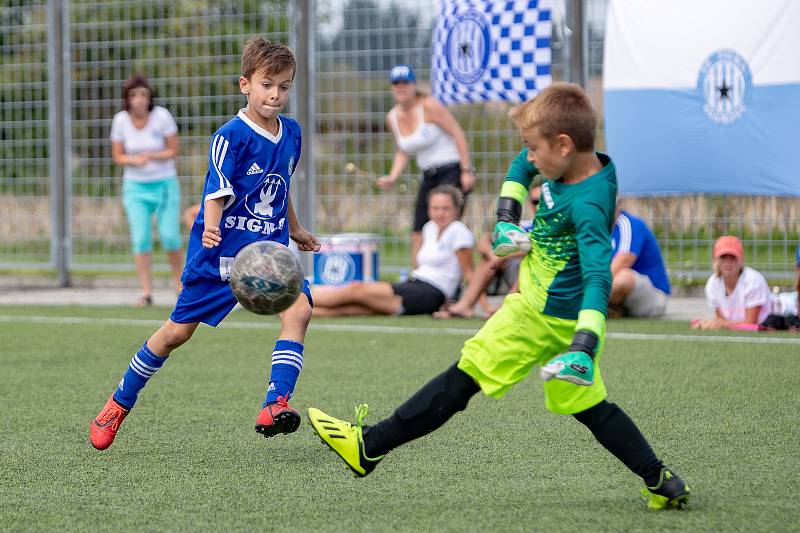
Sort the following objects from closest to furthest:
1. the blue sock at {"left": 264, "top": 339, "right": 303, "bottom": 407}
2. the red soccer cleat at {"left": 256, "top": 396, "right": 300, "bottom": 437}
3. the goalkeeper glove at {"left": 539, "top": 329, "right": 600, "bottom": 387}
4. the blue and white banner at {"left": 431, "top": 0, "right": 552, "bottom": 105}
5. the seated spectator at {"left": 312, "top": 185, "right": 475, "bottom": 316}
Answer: the goalkeeper glove at {"left": 539, "top": 329, "right": 600, "bottom": 387} < the red soccer cleat at {"left": 256, "top": 396, "right": 300, "bottom": 437} < the blue sock at {"left": 264, "top": 339, "right": 303, "bottom": 407} < the seated spectator at {"left": 312, "top": 185, "right": 475, "bottom": 316} < the blue and white banner at {"left": 431, "top": 0, "right": 552, "bottom": 105}

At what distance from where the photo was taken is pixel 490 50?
11.1 metres

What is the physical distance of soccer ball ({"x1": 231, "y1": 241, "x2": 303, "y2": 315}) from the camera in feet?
14.7

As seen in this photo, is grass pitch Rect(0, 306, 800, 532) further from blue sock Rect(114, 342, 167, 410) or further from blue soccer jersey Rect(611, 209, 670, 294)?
blue soccer jersey Rect(611, 209, 670, 294)

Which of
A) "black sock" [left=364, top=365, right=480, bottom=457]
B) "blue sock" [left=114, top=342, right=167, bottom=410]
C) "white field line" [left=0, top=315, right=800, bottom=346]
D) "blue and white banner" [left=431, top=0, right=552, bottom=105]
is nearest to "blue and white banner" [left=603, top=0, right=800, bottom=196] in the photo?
"blue and white banner" [left=431, top=0, right=552, bottom=105]

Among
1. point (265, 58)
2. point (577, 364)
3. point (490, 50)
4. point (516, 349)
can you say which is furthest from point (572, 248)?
point (490, 50)

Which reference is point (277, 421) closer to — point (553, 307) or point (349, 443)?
point (349, 443)

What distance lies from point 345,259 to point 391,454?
636cm

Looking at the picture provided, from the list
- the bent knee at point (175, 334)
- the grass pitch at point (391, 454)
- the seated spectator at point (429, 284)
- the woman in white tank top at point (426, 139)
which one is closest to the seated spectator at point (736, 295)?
the grass pitch at point (391, 454)

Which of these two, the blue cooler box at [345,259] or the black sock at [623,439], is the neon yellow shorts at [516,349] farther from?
the blue cooler box at [345,259]

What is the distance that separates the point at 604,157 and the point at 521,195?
35 centimetres

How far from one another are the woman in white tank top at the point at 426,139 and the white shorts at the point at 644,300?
5.81 ft

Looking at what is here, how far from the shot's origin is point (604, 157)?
3953 mm

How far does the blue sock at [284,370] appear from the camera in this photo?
478 cm

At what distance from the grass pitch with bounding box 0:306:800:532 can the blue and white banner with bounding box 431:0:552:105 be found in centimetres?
374
